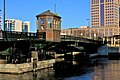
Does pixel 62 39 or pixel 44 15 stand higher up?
pixel 44 15

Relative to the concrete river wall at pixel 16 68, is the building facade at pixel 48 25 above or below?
above

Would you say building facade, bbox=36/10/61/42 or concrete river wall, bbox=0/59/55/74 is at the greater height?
building facade, bbox=36/10/61/42

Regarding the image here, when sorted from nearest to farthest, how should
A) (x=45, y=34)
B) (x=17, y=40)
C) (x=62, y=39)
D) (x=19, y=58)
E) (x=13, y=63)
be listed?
(x=17, y=40) < (x=13, y=63) < (x=19, y=58) < (x=45, y=34) < (x=62, y=39)

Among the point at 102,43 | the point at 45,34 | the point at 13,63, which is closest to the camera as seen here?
the point at 13,63

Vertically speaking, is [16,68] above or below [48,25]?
below

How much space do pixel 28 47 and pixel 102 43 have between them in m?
82.9

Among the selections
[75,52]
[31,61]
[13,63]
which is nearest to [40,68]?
[31,61]

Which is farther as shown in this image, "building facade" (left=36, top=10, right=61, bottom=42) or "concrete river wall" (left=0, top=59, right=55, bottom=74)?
"building facade" (left=36, top=10, right=61, bottom=42)

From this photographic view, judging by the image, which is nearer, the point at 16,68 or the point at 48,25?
the point at 16,68

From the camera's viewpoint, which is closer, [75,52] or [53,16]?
[53,16]

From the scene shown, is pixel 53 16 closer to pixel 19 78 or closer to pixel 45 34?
pixel 45 34

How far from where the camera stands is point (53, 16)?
75625 mm

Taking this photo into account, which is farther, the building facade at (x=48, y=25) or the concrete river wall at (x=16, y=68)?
the building facade at (x=48, y=25)

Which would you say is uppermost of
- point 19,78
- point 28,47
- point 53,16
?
point 53,16
